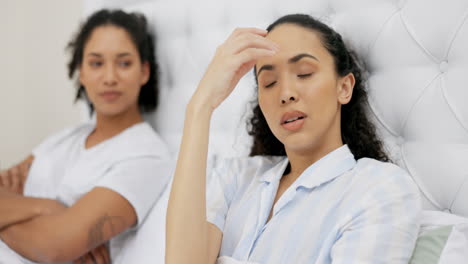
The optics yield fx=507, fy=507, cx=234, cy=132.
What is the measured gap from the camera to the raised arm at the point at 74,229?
148 cm

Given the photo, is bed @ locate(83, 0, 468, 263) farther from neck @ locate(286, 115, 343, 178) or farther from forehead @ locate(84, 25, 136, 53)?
forehead @ locate(84, 25, 136, 53)

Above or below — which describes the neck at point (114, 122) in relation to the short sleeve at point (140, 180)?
above

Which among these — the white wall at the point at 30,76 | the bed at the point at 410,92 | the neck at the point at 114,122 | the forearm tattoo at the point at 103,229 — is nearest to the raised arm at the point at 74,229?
the forearm tattoo at the point at 103,229

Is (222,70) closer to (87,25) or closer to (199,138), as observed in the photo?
(199,138)

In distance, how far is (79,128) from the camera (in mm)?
2027

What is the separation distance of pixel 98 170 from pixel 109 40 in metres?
0.48

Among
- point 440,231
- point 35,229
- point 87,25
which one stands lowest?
point 35,229

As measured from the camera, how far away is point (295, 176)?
1.20 meters

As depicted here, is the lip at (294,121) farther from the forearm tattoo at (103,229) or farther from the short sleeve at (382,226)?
the forearm tattoo at (103,229)

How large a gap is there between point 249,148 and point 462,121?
24.7 inches

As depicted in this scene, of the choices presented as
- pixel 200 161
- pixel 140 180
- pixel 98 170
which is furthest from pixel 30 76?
pixel 200 161

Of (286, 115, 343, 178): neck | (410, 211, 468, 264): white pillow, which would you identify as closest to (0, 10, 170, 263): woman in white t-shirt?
(286, 115, 343, 178): neck

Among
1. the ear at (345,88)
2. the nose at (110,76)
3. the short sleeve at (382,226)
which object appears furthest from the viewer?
the nose at (110,76)

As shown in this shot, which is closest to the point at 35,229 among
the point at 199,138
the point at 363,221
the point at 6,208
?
the point at 6,208
